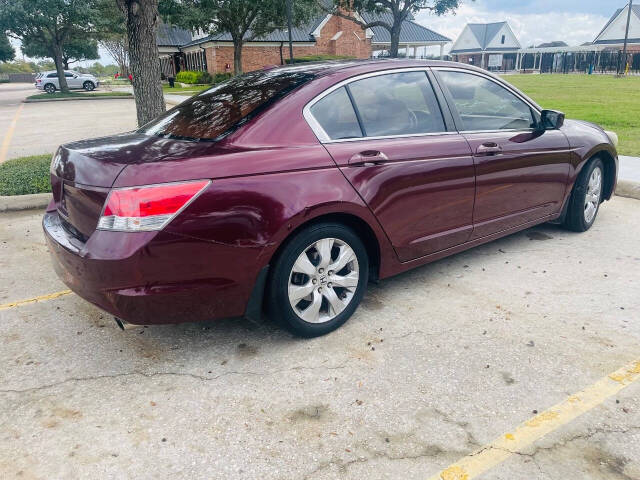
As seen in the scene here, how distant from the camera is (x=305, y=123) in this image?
3195 mm

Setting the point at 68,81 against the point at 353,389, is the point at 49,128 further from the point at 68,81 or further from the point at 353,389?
the point at 68,81

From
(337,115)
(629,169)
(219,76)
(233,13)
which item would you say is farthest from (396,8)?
(337,115)

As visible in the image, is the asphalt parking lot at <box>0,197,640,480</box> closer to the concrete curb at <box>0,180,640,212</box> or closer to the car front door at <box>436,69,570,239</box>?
the car front door at <box>436,69,570,239</box>

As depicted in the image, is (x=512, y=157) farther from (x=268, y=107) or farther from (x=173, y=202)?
(x=173, y=202)

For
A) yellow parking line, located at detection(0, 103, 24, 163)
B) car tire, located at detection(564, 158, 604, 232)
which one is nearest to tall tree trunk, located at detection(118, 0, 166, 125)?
yellow parking line, located at detection(0, 103, 24, 163)

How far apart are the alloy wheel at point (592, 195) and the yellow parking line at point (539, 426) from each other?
2.60 metres

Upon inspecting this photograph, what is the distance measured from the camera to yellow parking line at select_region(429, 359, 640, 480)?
2.24 metres

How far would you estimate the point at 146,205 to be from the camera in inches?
103

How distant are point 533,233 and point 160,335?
12.5ft

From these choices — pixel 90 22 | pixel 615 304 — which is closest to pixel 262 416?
pixel 615 304

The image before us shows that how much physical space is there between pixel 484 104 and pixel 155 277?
122 inches

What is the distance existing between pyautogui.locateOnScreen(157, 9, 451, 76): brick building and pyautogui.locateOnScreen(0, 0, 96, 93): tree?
26.4 feet

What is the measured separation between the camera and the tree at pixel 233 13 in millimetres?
25078

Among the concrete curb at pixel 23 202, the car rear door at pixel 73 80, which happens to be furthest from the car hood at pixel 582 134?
the car rear door at pixel 73 80
